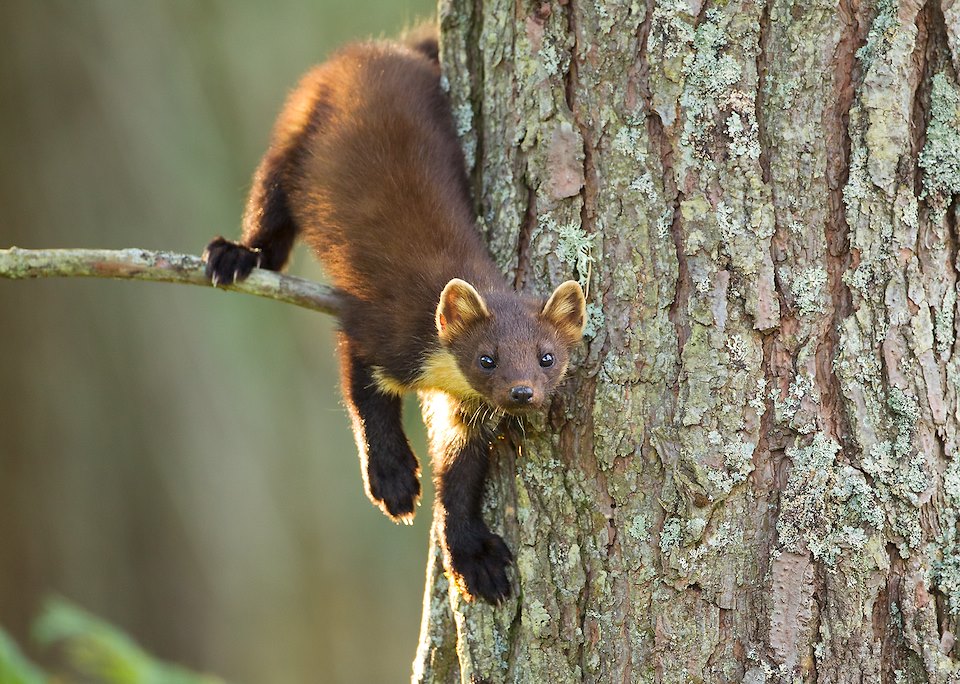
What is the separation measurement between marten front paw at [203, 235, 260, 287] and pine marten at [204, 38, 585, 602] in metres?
0.01

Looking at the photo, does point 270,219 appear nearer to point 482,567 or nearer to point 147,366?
point 482,567

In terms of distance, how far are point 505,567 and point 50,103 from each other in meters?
7.93

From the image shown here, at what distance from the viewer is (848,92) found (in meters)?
3.77

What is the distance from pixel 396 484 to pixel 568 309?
156 centimetres

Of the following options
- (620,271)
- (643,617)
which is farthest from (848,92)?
(643,617)

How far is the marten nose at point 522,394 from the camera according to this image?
4.14 m

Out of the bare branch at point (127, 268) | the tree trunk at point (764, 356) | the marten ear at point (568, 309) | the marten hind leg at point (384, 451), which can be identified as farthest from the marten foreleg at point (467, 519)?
the bare branch at point (127, 268)

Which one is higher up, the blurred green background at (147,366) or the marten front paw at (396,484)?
the blurred green background at (147,366)

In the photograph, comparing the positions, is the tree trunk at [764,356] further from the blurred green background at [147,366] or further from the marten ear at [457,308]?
the blurred green background at [147,366]

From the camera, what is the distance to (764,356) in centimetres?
380

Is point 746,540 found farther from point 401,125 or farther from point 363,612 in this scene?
point 363,612

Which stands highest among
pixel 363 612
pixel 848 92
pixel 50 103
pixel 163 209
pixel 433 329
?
pixel 50 103

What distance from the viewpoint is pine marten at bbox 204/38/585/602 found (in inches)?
174

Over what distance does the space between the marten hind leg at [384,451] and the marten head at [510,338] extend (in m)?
0.60
